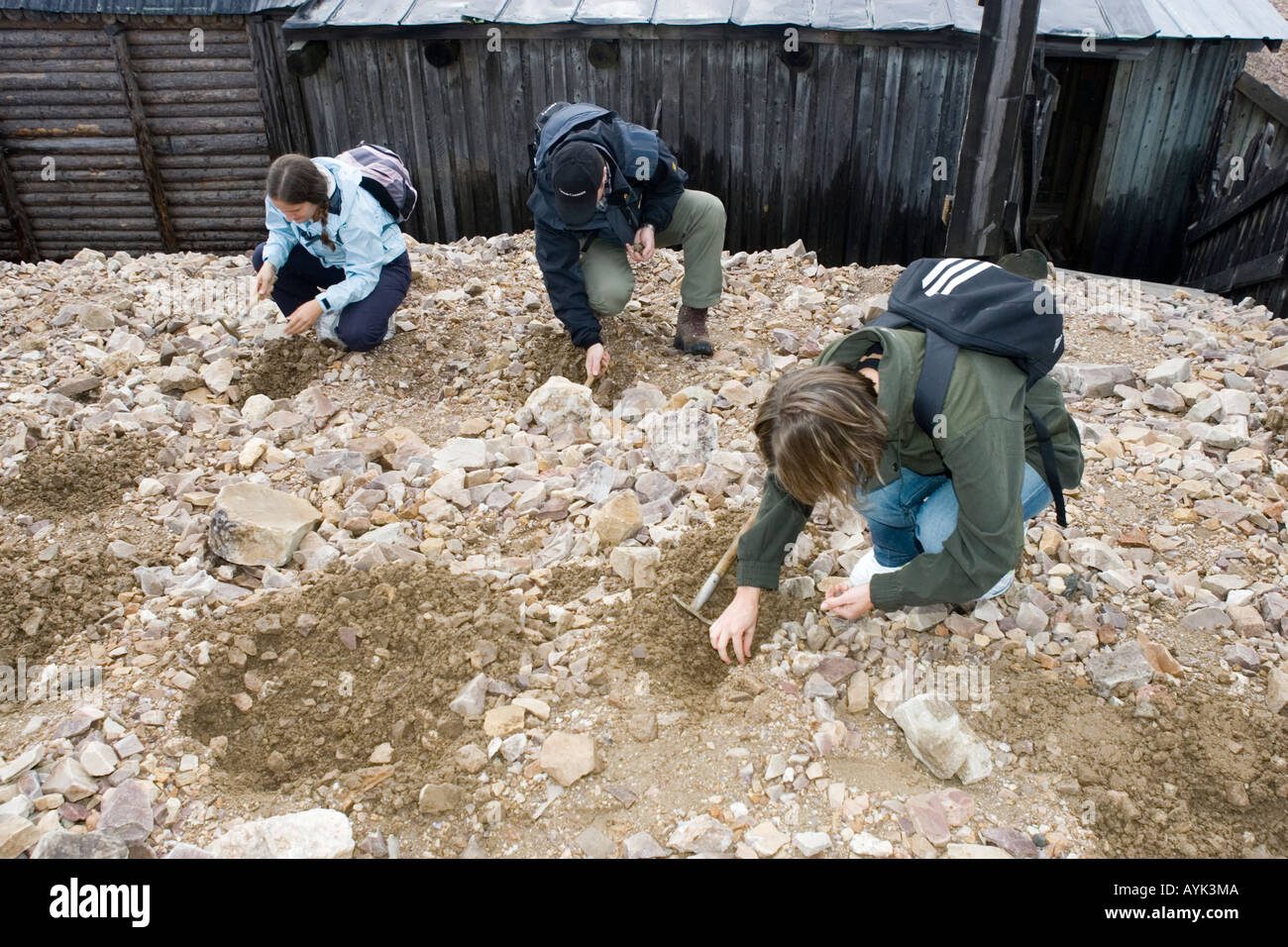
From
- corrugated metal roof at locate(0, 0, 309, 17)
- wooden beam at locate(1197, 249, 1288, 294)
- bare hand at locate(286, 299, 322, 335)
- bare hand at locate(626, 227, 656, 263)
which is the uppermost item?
corrugated metal roof at locate(0, 0, 309, 17)

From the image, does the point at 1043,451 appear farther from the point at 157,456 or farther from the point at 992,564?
the point at 157,456

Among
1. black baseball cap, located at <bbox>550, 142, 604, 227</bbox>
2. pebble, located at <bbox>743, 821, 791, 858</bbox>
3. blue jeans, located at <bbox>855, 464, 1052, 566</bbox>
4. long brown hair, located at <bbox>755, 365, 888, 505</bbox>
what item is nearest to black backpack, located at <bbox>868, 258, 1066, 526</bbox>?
long brown hair, located at <bbox>755, 365, 888, 505</bbox>

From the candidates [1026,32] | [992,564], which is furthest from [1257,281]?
[992,564]

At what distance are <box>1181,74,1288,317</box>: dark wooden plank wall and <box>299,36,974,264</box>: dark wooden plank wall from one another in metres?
1.83

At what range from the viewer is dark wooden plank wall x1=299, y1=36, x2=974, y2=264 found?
6258mm

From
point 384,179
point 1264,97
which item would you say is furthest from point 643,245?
point 1264,97

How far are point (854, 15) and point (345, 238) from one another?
156 inches

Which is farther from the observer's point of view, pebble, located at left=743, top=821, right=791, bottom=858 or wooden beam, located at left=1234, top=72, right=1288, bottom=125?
wooden beam, located at left=1234, top=72, right=1288, bottom=125

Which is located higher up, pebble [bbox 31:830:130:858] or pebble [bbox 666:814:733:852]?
pebble [bbox 31:830:130:858]

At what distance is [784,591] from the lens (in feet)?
8.93

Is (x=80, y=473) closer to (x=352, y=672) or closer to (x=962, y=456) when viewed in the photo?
(x=352, y=672)

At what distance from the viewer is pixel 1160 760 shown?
7.37 ft

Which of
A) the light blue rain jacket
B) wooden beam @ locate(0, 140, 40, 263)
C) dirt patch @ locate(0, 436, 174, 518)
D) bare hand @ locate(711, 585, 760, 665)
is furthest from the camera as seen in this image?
wooden beam @ locate(0, 140, 40, 263)

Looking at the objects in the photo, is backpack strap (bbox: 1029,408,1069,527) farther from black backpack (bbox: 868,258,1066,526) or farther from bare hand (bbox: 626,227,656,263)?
bare hand (bbox: 626,227,656,263)
